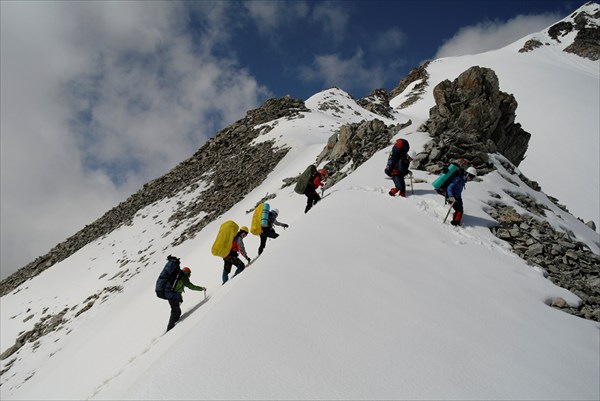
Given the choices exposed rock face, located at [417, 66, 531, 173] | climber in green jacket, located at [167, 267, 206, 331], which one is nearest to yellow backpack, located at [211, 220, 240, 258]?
climber in green jacket, located at [167, 267, 206, 331]

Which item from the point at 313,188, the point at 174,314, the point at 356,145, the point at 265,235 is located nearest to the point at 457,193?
the point at 313,188

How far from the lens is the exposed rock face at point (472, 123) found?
47.1 ft

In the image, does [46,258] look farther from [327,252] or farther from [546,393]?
[546,393]

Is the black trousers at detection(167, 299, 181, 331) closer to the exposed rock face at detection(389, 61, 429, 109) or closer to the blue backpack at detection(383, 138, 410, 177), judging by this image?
the blue backpack at detection(383, 138, 410, 177)

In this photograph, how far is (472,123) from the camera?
18.5m

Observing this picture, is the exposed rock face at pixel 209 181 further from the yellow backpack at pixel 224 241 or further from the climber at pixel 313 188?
the yellow backpack at pixel 224 241

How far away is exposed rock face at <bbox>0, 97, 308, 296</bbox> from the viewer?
28.3 metres

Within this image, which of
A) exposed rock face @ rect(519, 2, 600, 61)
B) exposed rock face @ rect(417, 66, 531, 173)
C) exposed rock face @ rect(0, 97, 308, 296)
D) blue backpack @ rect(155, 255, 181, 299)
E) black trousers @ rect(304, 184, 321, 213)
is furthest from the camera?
exposed rock face @ rect(519, 2, 600, 61)

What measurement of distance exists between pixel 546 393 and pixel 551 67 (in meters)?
97.0

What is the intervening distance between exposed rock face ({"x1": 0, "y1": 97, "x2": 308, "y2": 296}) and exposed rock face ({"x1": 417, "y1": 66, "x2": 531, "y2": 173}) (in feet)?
49.0

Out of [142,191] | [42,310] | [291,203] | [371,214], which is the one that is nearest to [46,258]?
[142,191]

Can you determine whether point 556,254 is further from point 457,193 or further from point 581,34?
point 581,34

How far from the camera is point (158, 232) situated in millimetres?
27672

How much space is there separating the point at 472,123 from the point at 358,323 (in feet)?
55.3
